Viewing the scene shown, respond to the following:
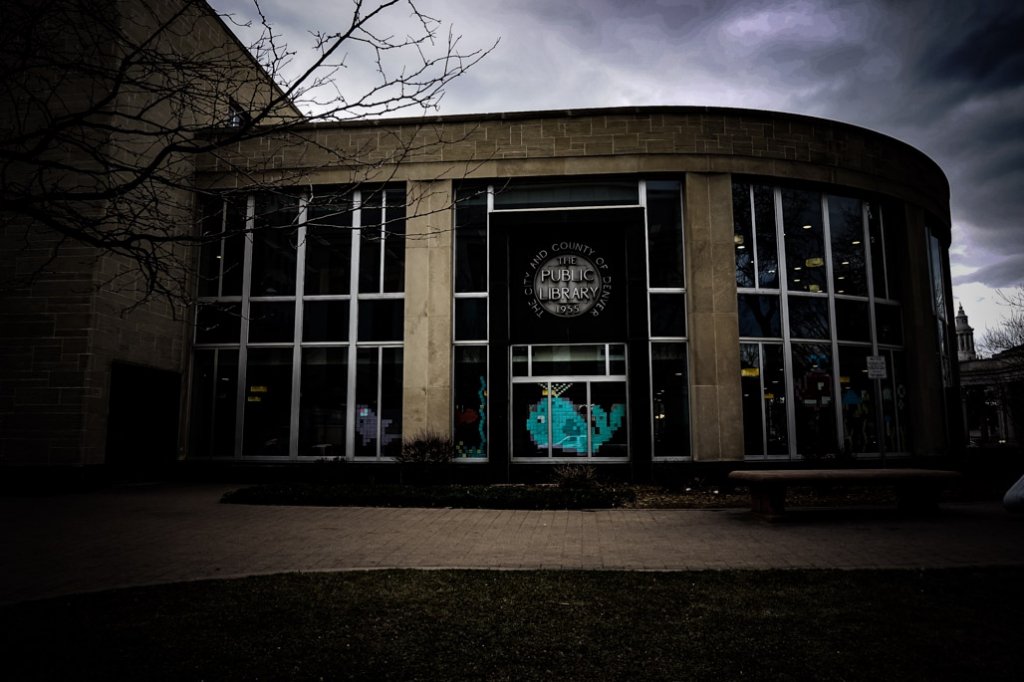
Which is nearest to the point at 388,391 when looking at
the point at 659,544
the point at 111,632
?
the point at 659,544

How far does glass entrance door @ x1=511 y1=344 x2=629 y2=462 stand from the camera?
610 inches

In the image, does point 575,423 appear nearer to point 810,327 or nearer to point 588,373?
point 588,373

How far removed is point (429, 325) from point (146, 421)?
7.94m

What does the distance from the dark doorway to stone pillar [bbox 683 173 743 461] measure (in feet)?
43.4

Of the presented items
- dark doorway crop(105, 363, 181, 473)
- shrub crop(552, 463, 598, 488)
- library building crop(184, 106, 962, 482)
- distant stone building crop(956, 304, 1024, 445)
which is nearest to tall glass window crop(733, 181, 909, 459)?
library building crop(184, 106, 962, 482)

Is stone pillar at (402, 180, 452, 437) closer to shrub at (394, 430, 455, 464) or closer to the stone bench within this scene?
shrub at (394, 430, 455, 464)

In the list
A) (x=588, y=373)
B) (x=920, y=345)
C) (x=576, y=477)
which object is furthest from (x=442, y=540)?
(x=920, y=345)

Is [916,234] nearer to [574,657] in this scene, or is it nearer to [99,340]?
[574,657]

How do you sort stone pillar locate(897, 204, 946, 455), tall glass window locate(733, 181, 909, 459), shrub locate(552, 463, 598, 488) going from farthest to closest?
stone pillar locate(897, 204, 946, 455), tall glass window locate(733, 181, 909, 459), shrub locate(552, 463, 598, 488)

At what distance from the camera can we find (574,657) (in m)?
4.24

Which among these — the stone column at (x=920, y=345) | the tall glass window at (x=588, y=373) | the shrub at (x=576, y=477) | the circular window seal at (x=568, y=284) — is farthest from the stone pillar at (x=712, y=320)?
the stone column at (x=920, y=345)

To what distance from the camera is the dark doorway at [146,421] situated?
1598 centimetres

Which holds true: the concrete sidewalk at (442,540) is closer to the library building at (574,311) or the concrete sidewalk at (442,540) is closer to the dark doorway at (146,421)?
the dark doorway at (146,421)

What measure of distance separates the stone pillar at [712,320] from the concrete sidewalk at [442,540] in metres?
4.42
